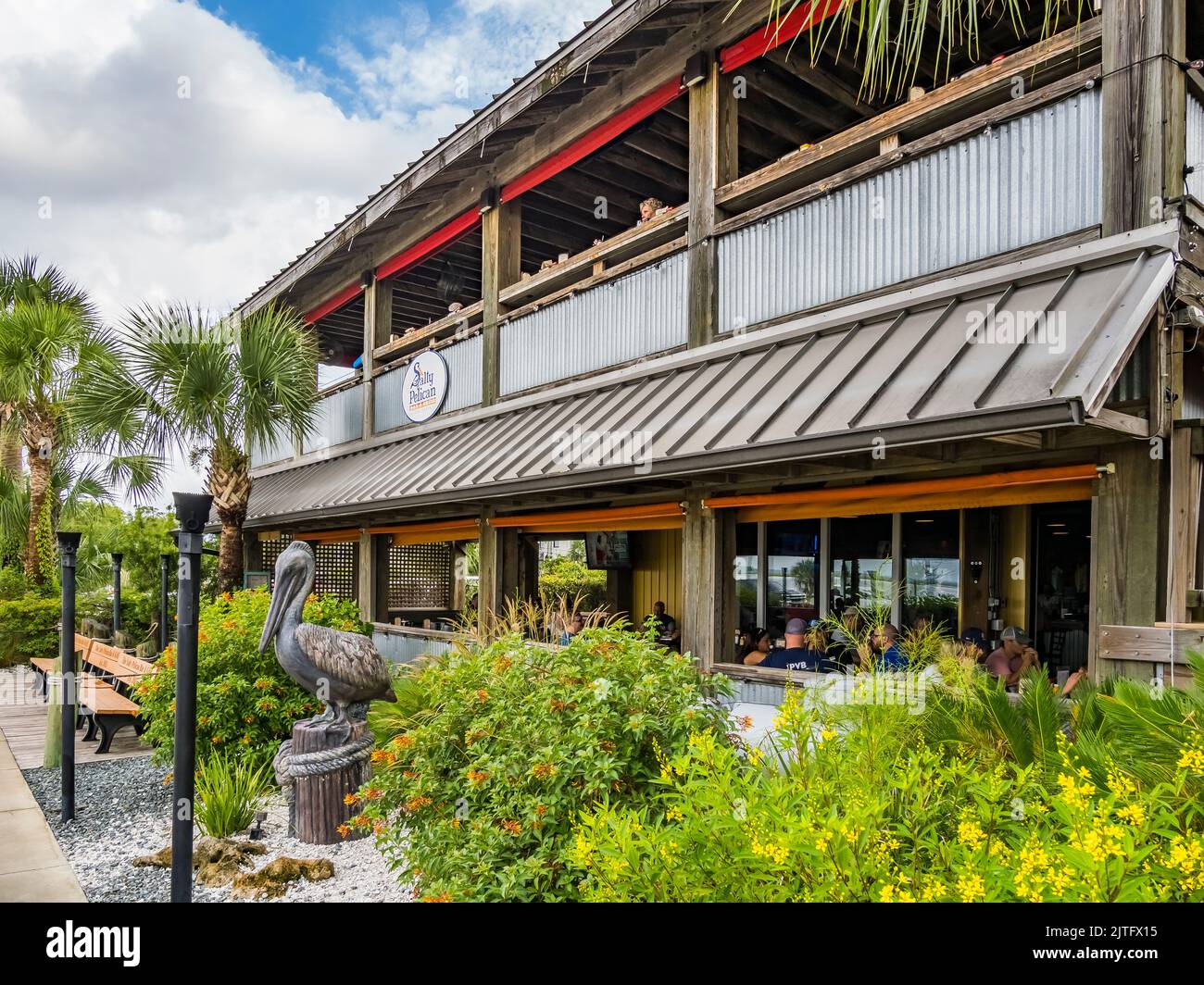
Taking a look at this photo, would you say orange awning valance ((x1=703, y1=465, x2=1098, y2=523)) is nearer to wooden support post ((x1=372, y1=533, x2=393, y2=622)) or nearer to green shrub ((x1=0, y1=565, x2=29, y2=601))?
wooden support post ((x1=372, y1=533, x2=393, y2=622))

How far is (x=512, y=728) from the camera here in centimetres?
391

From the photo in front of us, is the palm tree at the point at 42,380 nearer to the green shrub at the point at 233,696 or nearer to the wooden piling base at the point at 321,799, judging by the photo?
the green shrub at the point at 233,696

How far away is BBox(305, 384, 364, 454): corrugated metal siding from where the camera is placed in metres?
13.4

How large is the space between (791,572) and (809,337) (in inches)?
170

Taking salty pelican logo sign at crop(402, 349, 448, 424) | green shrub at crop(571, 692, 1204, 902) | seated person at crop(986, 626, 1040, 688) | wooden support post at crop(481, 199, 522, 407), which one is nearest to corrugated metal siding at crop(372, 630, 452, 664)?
salty pelican logo sign at crop(402, 349, 448, 424)

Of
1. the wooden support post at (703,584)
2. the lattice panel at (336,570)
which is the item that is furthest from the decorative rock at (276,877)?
the lattice panel at (336,570)

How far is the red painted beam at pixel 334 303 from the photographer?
14.0 meters

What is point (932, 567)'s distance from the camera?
8773 mm

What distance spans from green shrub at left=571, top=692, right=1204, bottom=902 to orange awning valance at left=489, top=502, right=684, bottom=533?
4.85m
